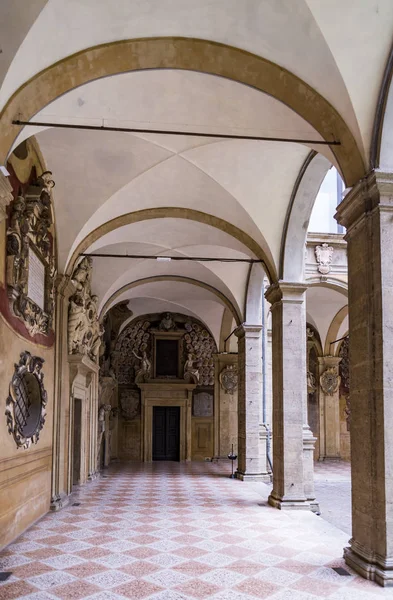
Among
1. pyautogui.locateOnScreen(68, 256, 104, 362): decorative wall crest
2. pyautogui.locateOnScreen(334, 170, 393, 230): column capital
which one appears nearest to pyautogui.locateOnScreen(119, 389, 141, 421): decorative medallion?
pyautogui.locateOnScreen(68, 256, 104, 362): decorative wall crest

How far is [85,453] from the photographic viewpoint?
47.3 feet

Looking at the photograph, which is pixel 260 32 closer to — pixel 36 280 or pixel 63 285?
pixel 36 280

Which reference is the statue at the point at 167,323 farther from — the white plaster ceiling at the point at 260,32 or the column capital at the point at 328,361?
the white plaster ceiling at the point at 260,32

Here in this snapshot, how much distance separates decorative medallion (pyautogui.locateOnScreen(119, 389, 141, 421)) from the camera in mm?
Result: 22547

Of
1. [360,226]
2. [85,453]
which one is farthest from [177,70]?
[85,453]

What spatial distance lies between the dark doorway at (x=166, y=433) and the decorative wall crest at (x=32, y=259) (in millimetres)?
13427

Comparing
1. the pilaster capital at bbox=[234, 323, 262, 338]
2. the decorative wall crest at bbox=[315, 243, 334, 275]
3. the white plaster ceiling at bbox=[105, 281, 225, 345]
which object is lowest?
the pilaster capital at bbox=[234, 323, 262, 338]

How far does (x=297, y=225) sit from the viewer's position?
10.7 metres

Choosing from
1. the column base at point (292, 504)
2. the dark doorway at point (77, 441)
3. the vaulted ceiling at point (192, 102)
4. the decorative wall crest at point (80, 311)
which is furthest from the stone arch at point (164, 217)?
the column base at point (292, 504)

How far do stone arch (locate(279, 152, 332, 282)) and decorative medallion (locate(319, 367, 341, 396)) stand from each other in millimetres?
12570

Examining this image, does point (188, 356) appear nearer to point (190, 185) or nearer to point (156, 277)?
point (156, 277)

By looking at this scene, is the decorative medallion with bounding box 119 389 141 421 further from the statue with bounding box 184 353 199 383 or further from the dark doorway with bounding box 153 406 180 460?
the statue with bounding box 184 353 199 383

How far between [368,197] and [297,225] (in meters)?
4.51

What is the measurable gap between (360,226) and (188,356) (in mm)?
16825
